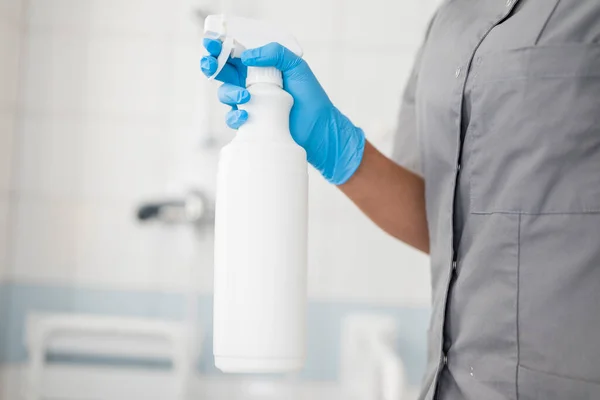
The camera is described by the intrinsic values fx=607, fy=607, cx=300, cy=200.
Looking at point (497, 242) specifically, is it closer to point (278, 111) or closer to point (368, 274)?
point (278, 111)

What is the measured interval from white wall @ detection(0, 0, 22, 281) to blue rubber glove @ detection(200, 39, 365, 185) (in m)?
0.95

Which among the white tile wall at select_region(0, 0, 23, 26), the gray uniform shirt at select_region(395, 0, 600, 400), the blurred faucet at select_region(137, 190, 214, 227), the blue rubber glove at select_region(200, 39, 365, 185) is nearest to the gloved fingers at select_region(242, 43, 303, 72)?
the blue rubber glove at select_region(200, 39, 365, 185)

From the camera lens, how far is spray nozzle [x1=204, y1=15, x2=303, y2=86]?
23.4 inches

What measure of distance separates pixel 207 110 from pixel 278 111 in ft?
2.89

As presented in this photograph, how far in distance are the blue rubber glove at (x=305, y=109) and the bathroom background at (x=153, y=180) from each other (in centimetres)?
63

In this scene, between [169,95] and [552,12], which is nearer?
[552,12]

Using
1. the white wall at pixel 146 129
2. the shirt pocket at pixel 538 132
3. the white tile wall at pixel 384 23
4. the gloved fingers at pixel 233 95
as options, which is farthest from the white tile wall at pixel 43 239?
the shirt pocket at pixel 538 132

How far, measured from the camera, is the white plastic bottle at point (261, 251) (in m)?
0.54

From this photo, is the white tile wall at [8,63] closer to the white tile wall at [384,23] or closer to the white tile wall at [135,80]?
the white tile wall at [135,80]

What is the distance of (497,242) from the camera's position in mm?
667

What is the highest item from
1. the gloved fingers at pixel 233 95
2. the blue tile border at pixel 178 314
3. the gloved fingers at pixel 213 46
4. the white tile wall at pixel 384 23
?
the white tile wall at pixel 384 23

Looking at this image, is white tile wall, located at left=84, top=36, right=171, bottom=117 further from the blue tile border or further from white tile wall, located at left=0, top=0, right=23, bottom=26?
the blue tile border

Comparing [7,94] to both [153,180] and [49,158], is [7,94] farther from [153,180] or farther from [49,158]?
[153,180]

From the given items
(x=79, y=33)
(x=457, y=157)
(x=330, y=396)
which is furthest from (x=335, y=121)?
(x=79, y=33)
